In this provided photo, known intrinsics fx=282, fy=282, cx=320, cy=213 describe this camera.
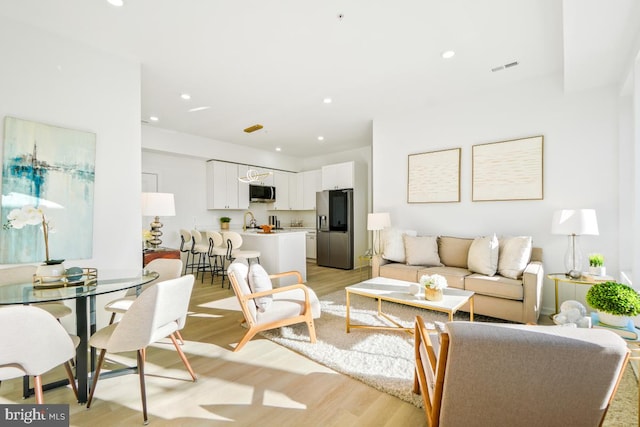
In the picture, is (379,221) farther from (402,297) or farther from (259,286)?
(259,286)

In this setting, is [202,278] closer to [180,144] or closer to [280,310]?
[180,144]

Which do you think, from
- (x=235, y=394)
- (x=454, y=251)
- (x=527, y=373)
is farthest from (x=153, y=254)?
(x=527, y=373)

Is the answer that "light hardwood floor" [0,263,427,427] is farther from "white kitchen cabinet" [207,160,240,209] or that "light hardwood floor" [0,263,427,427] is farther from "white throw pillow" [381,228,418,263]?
"white kitchen cabinet" [207,160,240,209]

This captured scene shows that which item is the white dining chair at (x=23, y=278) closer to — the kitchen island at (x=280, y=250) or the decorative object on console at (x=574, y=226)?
the kitchen island at (x=280, y=250)

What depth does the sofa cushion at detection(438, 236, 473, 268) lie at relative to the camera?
153 inches

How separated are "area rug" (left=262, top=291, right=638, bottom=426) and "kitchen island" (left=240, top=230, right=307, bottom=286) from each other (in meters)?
1.55

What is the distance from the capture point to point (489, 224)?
395cm

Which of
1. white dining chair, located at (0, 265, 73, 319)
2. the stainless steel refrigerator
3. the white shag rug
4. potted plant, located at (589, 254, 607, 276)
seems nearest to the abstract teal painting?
white dining chair, located at (0, 265, 73, 319)

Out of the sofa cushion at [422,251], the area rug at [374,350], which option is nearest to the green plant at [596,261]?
the area rug at [374,350]

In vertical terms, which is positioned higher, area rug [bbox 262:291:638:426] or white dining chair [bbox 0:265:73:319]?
white dining chair [bbox 0:265:73:319]

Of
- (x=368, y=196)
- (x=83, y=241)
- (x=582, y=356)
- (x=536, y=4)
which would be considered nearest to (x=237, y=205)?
(x=368, y=196)

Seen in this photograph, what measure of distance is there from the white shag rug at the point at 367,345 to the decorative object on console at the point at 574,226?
1.26 meters

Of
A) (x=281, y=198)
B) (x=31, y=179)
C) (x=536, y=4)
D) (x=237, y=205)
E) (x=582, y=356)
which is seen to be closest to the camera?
(x=582, y=356)

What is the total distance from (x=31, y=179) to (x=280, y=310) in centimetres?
251
